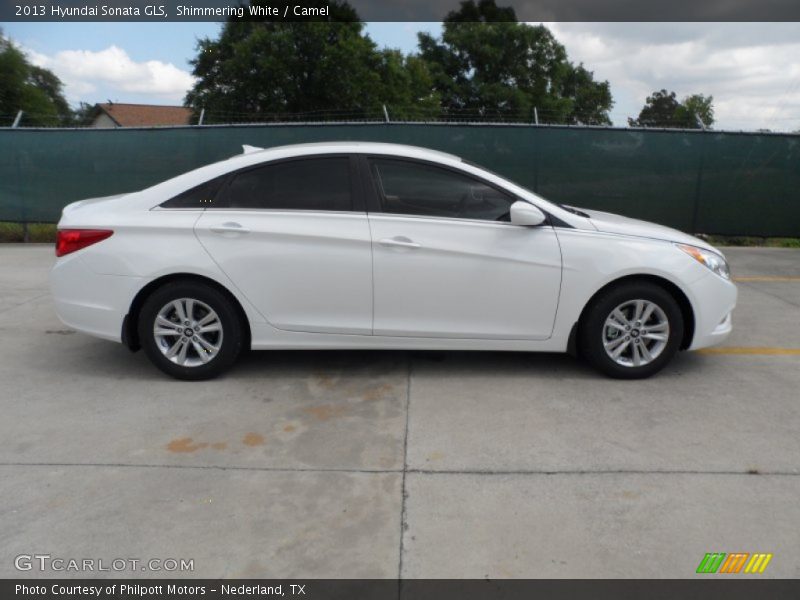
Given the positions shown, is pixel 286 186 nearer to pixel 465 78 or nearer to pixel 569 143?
pixel 569 143

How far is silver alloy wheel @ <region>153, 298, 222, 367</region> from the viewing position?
4.67 m

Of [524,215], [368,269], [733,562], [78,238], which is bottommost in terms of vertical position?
[733,562]

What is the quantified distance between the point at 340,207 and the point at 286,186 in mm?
412

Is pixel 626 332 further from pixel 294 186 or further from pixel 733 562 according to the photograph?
pixel 294 186

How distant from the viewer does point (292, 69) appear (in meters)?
Result: 37.2

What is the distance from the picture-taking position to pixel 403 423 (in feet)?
13.6

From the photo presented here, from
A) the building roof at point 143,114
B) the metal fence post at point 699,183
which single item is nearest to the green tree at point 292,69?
the building roof at point 143,114

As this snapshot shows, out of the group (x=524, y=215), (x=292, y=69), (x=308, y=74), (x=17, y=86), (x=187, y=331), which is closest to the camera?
(x=524, y=215)

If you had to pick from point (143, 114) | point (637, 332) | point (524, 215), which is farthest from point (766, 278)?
point (143, 114)

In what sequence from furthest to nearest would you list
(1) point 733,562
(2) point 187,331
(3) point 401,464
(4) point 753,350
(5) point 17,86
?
1. (5) point 17,86
2. (4) point 753,350
3. (2) point 187,331
4. (3) point 401,464
5. (1) point 733,562

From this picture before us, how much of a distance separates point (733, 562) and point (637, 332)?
212 centimetres

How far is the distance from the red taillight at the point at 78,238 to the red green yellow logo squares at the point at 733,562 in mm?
3986
